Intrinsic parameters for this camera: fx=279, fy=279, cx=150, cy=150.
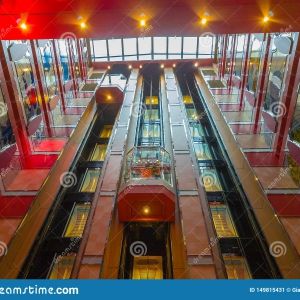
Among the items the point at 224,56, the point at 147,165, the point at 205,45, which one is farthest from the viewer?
the point at 205,45

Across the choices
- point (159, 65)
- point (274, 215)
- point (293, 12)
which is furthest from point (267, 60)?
point (159, 65)

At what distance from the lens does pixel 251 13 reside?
6.58 meters

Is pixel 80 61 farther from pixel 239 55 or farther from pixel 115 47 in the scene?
pixel 239 55

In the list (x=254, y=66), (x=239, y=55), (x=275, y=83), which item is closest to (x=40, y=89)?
(x=275, y=83)

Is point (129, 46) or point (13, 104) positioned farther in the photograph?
point (129, 46)

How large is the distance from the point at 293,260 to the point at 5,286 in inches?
254

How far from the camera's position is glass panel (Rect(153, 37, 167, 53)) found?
78.2 ft

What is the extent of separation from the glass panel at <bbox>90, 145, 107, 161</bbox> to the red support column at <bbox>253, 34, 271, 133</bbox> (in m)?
7.40

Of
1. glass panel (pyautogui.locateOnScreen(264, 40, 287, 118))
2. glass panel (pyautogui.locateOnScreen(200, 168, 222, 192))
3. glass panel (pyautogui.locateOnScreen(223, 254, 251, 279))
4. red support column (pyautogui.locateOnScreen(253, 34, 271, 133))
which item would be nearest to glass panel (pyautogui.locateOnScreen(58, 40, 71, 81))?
glass panel (pyautogui.locateOnScreen(200, 168, 222, 192))

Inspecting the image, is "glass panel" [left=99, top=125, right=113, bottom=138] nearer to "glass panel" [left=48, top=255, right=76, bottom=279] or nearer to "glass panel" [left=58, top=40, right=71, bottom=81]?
"glass panel" [left=58, top=40, right=71, bottom=81]

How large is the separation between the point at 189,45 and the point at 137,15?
18.7 m

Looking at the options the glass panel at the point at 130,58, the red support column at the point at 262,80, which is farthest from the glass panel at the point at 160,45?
the red support column at the point at 262,80

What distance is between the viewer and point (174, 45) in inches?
944

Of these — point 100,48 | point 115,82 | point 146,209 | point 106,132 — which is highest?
point 100,48
